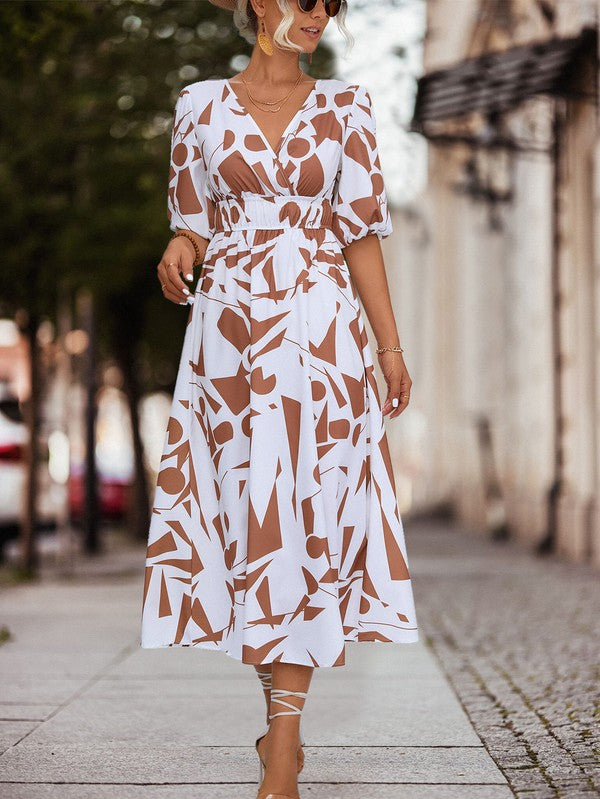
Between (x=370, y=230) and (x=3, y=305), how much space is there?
9268 mm

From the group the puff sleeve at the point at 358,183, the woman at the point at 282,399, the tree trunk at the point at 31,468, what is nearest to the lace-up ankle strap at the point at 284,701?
the woman at the point at 282,399

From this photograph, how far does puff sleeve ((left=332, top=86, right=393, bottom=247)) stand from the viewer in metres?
3.62

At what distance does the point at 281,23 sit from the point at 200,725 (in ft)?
7.51

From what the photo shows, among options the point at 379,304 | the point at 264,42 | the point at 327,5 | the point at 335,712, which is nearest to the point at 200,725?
the point at 335,712

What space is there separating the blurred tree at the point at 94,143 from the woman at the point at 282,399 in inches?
299

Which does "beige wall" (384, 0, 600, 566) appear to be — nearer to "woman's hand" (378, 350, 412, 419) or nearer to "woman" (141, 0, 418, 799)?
"woman" (141, 0, 418, 799)

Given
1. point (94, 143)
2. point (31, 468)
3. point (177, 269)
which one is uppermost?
point (94, 143)

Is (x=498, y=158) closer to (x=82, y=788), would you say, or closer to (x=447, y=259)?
(x=447, y=259)

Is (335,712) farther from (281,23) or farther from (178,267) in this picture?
(281,23)

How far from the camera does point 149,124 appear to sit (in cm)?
1209

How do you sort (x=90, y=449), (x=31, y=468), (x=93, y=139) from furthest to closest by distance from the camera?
(x=90, y=449)
(x=31, y=468)
(x=93, y=139)

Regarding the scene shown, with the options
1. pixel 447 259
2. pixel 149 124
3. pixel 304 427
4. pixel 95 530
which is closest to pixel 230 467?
pixel 304 427

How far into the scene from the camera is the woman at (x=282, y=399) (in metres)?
3.44

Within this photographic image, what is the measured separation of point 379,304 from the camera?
3639 millimetres
